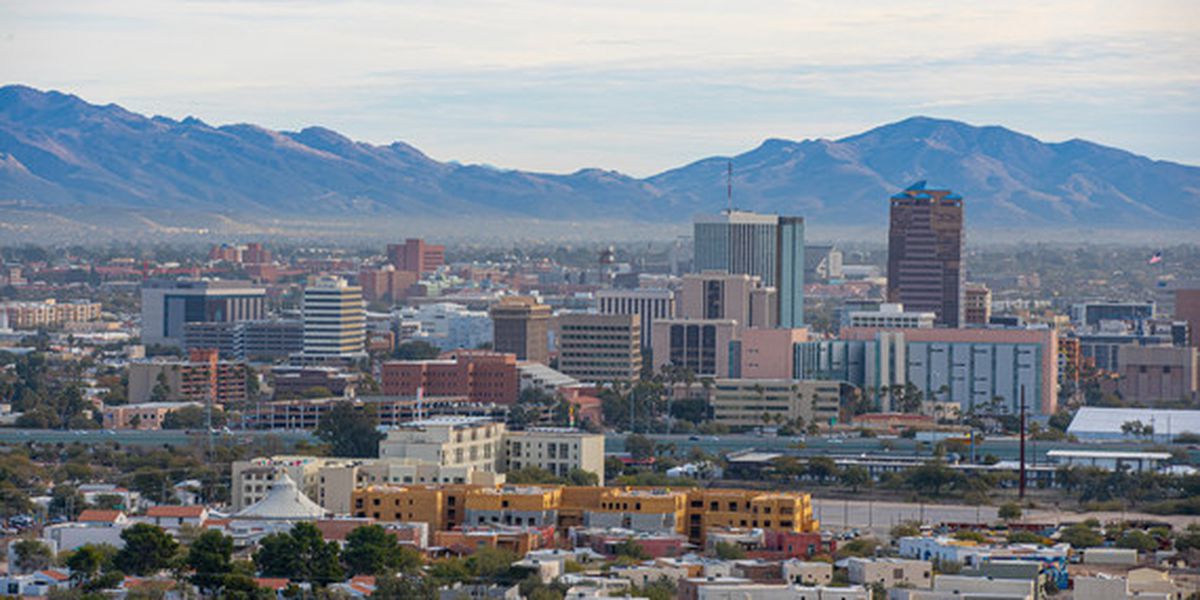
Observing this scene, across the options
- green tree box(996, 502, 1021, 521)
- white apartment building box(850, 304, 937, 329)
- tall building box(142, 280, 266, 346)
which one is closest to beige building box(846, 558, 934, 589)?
green tree box(996, 502, 1021, 521)

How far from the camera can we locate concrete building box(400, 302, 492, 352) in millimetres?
111188

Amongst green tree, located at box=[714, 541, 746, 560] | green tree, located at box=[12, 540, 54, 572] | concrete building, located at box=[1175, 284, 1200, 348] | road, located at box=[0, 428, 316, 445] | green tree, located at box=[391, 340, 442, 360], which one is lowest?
road, located at box=[0, 428, 316, 445]

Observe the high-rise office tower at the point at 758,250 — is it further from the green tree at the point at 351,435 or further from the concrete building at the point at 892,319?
the green tree at the point at 351,435

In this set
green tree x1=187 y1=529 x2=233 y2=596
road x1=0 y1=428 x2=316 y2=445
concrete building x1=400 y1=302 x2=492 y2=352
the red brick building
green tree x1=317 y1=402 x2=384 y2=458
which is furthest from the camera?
concrete building x1=400 y1=302 x2=492 y2=352

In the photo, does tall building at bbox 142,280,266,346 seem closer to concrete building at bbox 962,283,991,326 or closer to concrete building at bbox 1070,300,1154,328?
concrete building at bbox 962,283,991,326

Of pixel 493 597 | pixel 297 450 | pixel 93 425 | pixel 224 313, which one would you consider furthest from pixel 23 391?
pixel 493 597

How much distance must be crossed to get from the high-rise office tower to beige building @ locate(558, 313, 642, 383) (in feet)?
65.6

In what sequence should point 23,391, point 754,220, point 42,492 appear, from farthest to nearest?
point 754,220, point 23,391, point 42,492

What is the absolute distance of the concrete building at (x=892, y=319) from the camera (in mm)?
94975

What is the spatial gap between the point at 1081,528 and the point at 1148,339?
182 feet

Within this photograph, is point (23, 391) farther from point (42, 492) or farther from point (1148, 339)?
point (1148, 339)

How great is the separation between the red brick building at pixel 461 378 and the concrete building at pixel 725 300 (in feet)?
64.7

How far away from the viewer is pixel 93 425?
71750mm

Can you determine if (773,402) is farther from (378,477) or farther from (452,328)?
(452,328)
